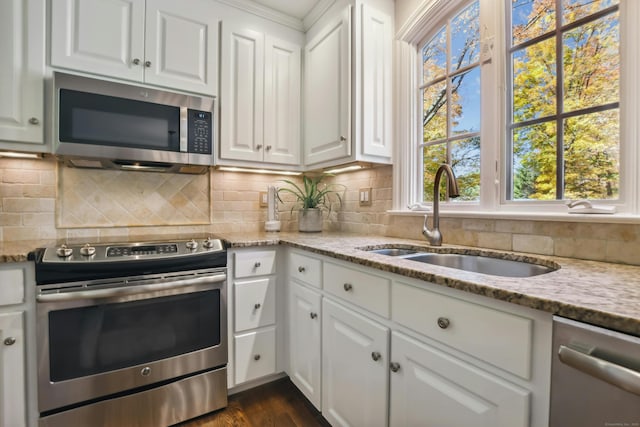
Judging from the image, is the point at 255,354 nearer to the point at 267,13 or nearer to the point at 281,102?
the point at 281,102

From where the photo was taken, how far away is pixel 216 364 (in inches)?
65.5

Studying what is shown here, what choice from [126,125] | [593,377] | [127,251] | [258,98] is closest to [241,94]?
[258,98]

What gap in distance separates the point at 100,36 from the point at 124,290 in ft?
4.53

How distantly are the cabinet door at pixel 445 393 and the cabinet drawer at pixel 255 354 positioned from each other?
965 millimetres

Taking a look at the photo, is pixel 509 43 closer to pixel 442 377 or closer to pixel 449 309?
pixel 449 309

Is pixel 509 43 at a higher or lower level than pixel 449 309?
higher

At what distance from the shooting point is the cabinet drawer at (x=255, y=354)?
1.76 metres

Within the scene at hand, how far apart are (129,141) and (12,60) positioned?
2.02 ft

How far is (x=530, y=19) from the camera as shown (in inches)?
54.7

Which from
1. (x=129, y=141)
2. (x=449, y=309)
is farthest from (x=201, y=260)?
(x=449, y=309)

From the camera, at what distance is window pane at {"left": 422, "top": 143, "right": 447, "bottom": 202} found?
178 centimetres

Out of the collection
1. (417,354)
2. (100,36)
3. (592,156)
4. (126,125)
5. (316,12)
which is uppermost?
(316,12)

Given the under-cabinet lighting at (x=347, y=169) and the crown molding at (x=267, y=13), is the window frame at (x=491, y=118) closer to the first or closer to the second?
the under-cabinet lighting at (x=347, y=169)

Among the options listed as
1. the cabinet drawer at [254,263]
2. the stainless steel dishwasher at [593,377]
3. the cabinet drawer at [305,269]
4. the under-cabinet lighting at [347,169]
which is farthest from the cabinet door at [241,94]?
the stainless steel dishwasher at [593,377]
